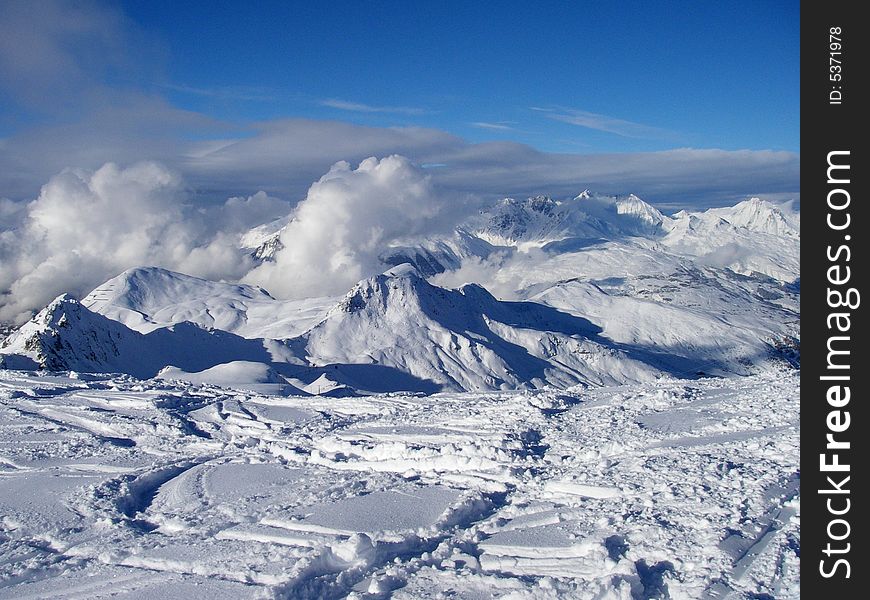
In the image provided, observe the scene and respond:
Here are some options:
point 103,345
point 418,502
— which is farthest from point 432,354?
point 418,502

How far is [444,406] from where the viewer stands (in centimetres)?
2609

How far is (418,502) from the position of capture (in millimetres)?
13305

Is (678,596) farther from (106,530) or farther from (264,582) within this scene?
(106,530)

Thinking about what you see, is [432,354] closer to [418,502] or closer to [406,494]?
[406,494]

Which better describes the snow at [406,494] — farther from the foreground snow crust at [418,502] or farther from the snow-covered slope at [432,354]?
the snow-covered slope at [432,354]

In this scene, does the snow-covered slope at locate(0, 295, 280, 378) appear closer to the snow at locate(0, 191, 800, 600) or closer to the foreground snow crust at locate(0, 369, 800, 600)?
the snow at locate(0, 191, 800, 600)

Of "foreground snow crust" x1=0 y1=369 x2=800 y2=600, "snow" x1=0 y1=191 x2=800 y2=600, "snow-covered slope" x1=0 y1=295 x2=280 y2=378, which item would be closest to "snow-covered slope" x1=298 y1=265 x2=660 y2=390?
"snow-covered slope" x1=0 y1=295 x2=280 y2=378

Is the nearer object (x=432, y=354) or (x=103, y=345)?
(x=103, y=345)

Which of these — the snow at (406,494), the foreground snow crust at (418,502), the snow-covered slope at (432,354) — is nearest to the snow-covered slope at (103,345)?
the snow-covered slope at (432,354)

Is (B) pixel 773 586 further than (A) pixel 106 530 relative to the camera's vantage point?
No
